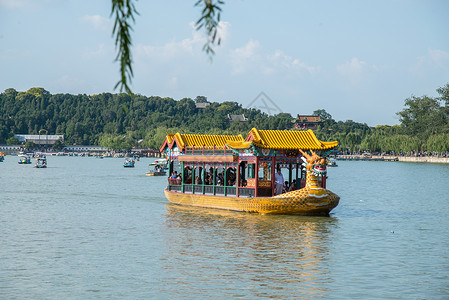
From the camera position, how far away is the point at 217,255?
2116 centimetres

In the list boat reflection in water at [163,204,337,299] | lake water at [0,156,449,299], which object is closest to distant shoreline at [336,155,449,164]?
lake water at [0,156,449,299]

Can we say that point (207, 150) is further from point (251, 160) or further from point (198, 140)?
point (251, 160)

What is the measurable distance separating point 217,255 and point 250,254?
1.16 m

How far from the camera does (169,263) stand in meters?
20.0

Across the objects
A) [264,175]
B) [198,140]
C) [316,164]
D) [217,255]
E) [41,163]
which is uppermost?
[198,140]

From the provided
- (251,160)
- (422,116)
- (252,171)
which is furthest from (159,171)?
(422,116)

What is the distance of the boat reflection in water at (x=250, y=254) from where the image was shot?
17.3m

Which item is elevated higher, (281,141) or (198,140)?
(198,140)

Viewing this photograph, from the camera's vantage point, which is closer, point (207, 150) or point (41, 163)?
point (207, 150)

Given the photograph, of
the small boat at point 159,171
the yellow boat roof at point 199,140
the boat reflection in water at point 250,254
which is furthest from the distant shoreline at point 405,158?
the boat reflection in water at point 250,254

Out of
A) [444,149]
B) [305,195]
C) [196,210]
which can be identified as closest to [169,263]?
[305,195]

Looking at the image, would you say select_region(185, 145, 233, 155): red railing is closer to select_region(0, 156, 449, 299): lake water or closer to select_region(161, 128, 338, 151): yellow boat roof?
select_region(161, 128, 338, 151): yellow boat roof

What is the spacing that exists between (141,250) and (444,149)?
12358 centimetres

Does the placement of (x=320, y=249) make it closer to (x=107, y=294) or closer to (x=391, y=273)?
(x=391, y=273)
